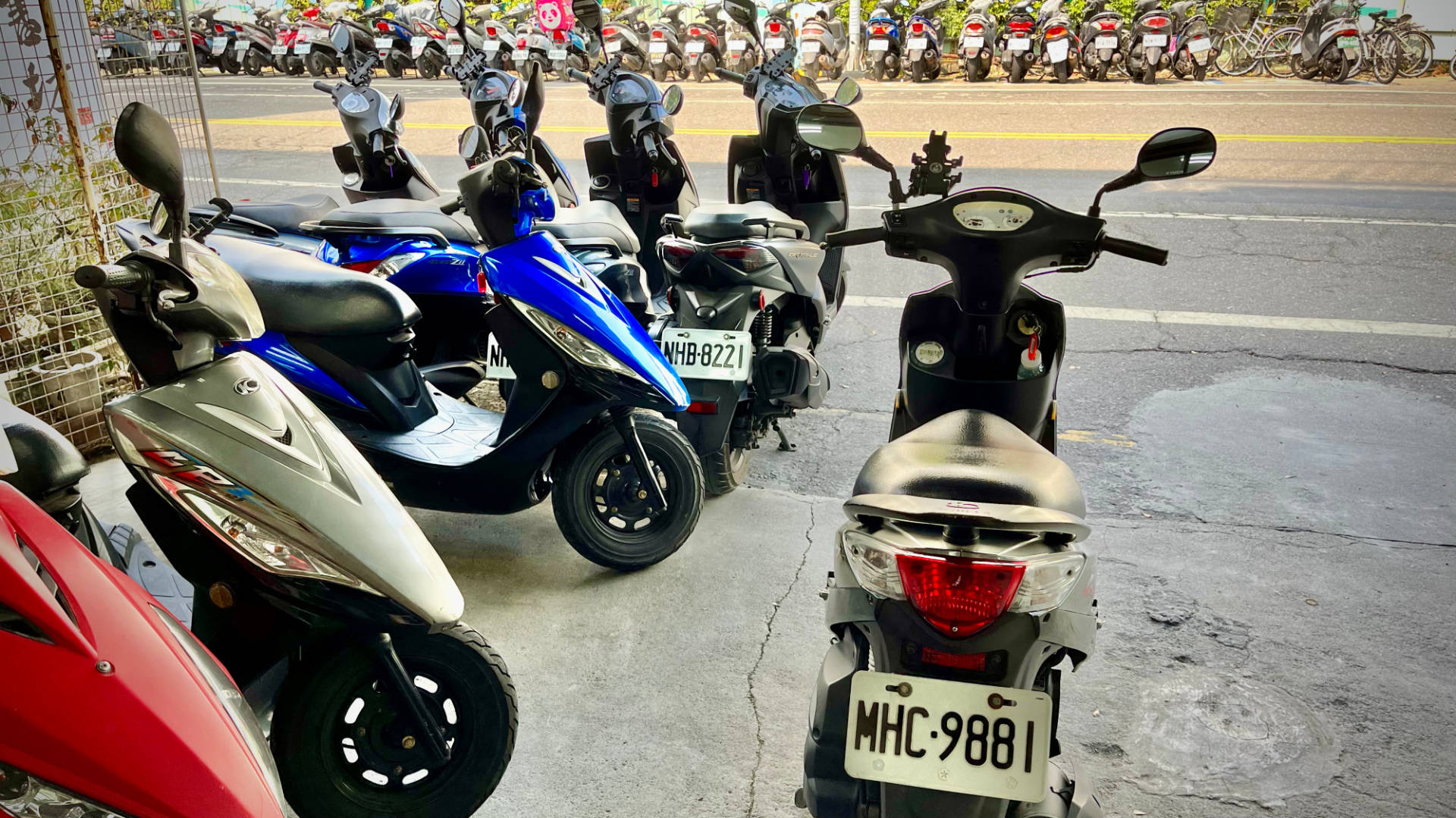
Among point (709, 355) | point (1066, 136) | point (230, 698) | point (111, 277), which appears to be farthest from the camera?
point (1066, 136)

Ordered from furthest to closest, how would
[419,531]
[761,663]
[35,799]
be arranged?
1. [761,663]
2. [419,531]
3. [35,799]

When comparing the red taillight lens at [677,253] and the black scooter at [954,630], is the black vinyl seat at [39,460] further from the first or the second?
the red taillight lens at [677,253]

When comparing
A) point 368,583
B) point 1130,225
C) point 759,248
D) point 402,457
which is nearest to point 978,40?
point 1130,225

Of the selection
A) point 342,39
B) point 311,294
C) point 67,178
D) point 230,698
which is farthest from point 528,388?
point 342,39

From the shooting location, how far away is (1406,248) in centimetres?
755

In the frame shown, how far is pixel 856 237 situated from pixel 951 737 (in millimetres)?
1244

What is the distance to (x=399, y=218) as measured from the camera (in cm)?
465

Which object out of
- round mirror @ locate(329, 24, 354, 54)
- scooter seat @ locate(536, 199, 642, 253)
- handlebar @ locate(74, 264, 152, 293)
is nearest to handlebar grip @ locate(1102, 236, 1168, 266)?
handlebar @ locate(74, 264, 152, 293)

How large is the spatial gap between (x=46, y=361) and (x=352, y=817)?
3.02m

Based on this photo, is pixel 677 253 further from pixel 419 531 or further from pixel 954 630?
pixel 954 630

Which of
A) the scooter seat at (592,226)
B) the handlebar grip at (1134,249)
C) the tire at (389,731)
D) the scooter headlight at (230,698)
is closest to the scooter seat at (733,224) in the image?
the scooter seat at (592,226)

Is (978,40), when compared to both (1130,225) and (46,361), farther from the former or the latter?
(46,361)

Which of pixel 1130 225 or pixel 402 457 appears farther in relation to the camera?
pixel 1130 225

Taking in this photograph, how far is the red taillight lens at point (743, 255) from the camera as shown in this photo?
3.90 metres
